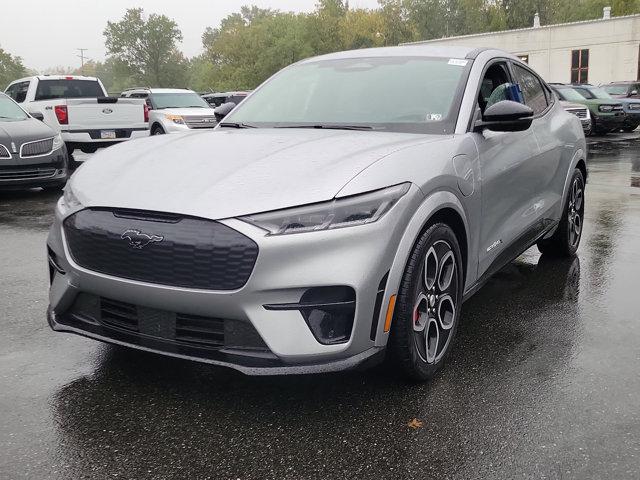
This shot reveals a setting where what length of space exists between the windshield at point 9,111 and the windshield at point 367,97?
7.37 meters

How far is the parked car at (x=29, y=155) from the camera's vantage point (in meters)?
9.55

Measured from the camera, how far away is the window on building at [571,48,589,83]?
1876 inches

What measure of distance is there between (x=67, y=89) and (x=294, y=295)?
14.6m

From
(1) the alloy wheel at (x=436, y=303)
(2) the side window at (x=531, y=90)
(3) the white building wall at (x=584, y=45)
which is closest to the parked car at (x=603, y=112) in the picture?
(2) the side window at (x=531, y=90)

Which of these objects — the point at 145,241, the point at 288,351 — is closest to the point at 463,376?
the point at 288,351

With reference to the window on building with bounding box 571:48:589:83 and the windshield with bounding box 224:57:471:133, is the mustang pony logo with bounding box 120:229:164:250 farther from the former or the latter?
the window on building with bounding box 571:48:589:83

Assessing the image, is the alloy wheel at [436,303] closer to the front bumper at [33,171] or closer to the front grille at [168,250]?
the front grille at [168,250]

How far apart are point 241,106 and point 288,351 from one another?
2.49 meters

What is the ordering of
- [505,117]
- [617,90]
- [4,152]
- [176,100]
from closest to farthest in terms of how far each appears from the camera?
1. [505,117]
2. [4,152]
3. [176,100]
4. [617,90]

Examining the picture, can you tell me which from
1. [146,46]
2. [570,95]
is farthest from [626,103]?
[146,46]

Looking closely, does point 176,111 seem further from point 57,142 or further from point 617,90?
point 617,90

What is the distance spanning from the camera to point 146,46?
95312mm

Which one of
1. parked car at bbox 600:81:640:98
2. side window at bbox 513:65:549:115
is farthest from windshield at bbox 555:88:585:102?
side window at bbox 513:65:549:115

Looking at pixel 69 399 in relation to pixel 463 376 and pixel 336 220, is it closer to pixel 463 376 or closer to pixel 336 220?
pixel 336 220
